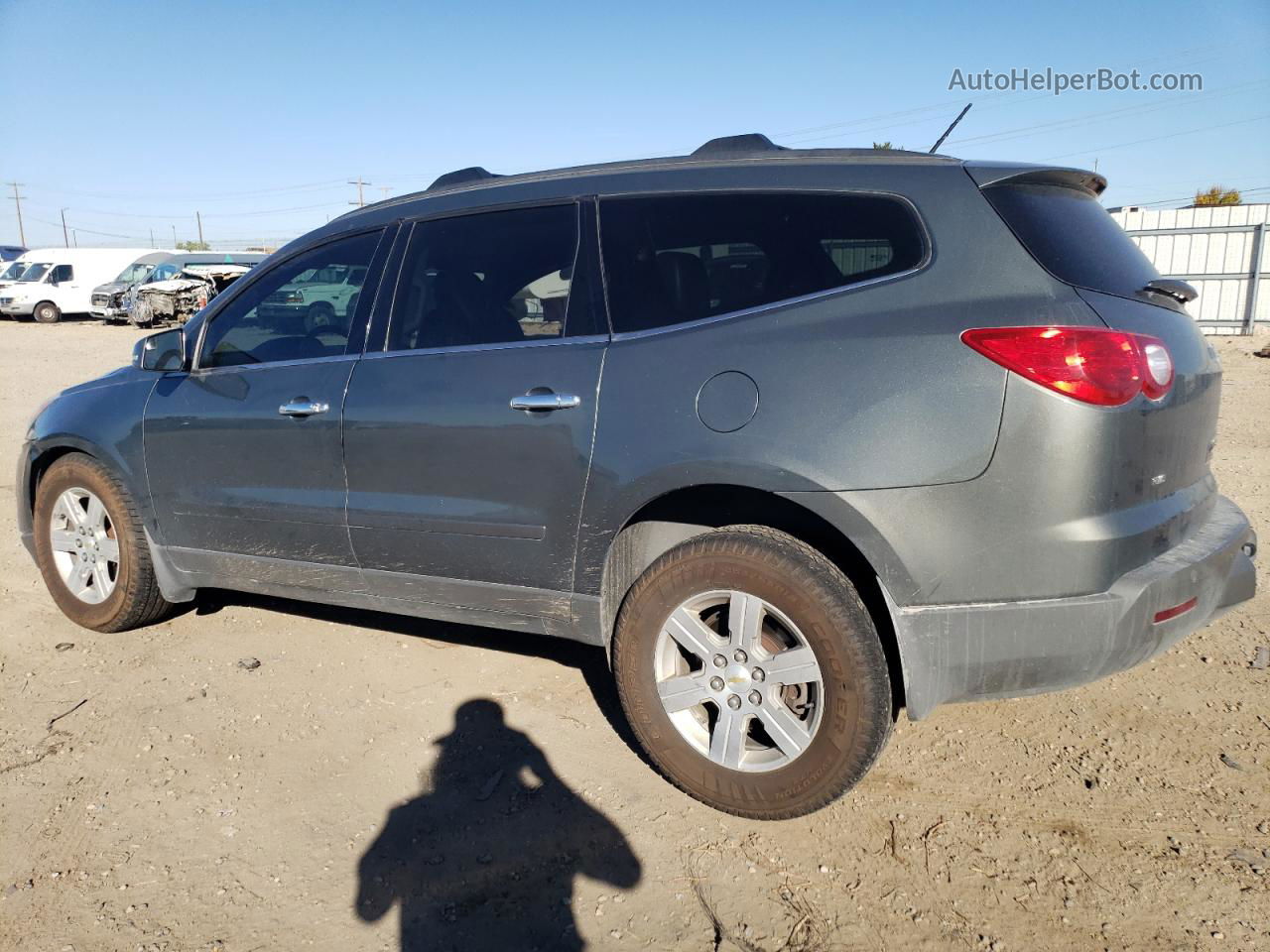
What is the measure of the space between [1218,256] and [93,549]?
737 inches

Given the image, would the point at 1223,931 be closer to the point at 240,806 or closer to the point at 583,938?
the point at 583,938

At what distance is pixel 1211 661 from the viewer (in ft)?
12.1

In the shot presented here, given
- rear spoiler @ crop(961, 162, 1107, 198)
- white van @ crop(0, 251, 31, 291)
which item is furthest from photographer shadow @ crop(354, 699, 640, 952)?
white van @ crop(0, 251, 31, 291)

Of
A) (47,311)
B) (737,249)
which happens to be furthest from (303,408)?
(47,311)

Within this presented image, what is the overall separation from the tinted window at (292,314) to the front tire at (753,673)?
1660 millimetres

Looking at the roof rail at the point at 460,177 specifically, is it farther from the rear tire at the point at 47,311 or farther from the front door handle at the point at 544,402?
the rear tire at the point at 47,311

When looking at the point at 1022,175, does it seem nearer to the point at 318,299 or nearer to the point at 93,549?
the point at 318,299

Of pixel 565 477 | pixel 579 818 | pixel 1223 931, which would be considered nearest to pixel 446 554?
pixel 565 477

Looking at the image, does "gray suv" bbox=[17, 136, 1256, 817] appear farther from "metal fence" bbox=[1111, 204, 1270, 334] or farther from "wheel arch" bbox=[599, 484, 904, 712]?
"metal fence" bbox=[1111, 204, 1270, 334]

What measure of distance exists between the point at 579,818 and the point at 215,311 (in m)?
2.57

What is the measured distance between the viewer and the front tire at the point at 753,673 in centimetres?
254

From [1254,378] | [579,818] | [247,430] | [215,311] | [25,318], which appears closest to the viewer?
[579,818]

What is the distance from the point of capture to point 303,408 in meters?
3.45

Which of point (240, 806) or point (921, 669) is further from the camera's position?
point (240, 806)
